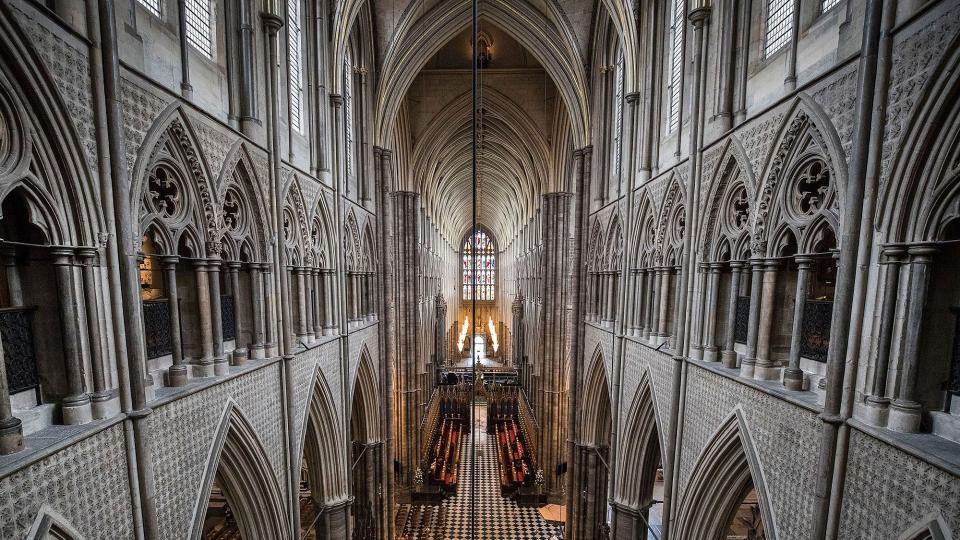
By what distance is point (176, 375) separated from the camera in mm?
5020

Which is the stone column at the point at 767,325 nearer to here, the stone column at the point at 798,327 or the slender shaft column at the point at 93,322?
the stone column at the point at 798,327

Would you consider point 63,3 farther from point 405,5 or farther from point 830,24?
point 405,5

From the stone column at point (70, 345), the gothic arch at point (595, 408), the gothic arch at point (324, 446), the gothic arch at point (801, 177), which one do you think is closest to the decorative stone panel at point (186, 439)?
the stone column at point (70, 345)

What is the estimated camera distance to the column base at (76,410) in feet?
11.8

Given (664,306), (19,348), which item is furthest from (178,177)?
(664,306)

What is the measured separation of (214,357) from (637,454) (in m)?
8.95

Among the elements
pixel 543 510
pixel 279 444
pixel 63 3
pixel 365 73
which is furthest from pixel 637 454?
pixel 365 73

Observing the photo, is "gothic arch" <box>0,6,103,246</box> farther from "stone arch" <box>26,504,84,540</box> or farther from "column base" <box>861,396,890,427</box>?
"column base" <box>861,396,890,427</box>

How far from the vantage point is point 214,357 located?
5.77 m

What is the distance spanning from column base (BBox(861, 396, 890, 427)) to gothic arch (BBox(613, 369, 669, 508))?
536 centimetres

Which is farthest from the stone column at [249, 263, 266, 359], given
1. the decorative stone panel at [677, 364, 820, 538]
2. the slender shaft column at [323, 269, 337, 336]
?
the decorative stone panel at [677, 364, 820, 538]

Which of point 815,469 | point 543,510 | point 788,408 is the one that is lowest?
point 543,510

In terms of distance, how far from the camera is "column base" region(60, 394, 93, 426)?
Result: 141 inches

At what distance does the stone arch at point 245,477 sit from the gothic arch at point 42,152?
3.21 meters
